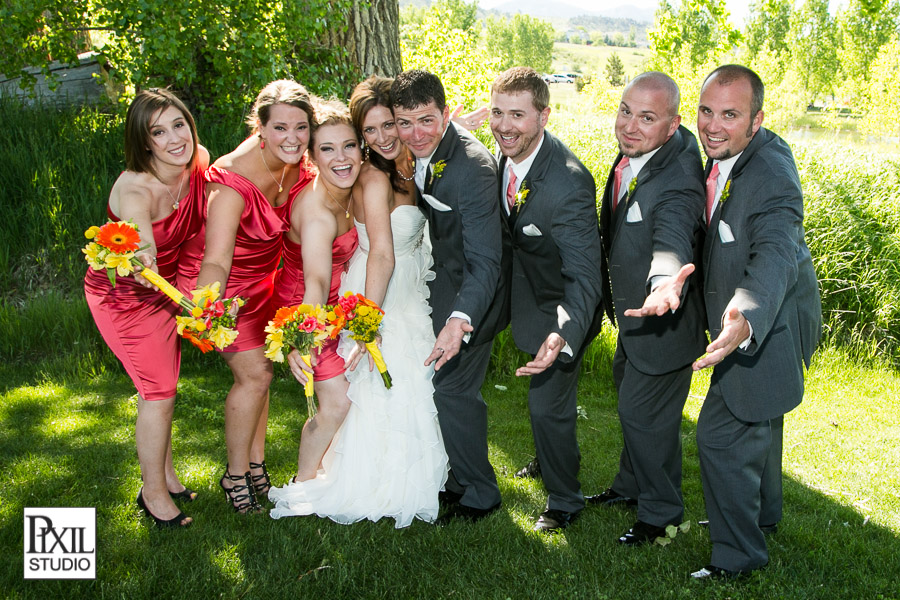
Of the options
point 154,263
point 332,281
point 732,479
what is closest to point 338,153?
point 332,281

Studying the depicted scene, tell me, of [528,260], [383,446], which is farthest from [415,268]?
[383,446]

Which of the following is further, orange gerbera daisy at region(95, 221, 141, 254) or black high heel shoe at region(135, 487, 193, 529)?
black high heel shoe at region(135, 487, 193, 529)

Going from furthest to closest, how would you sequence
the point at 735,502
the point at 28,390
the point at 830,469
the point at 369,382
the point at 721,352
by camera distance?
the point at 28,390 < the point at 830,469 < the point at 369,382 < the point at 735,502 < the point at 721,352

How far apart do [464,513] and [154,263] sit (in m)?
2.16

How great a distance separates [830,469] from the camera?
4883mm

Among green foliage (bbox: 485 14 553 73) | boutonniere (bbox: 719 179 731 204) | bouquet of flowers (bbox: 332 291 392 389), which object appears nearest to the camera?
boutonniere (bbox: 719 179 731 204)

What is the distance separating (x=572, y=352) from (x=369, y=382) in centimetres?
126

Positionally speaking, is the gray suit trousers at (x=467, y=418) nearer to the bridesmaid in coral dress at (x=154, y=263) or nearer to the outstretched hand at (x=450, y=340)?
the outstretched hand at (x=450, y=340)

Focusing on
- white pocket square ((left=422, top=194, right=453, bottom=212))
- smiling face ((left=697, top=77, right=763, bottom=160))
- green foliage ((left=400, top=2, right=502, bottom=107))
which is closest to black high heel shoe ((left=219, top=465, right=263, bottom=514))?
white pocket square ((left=422, top=194, right=453, bottom=212))

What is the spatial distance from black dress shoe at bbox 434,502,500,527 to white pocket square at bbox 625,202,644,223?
1810 millimetres

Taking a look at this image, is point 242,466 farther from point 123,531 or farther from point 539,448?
point 539,448

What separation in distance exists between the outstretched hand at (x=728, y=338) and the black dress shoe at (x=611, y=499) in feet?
5.49

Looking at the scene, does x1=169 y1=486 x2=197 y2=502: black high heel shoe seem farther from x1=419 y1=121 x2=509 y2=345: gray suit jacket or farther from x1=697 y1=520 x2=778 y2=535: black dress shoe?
x1=697 y1=520 x2=778 y2=535: black dress shoe

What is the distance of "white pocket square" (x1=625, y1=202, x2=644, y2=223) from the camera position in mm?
3496
